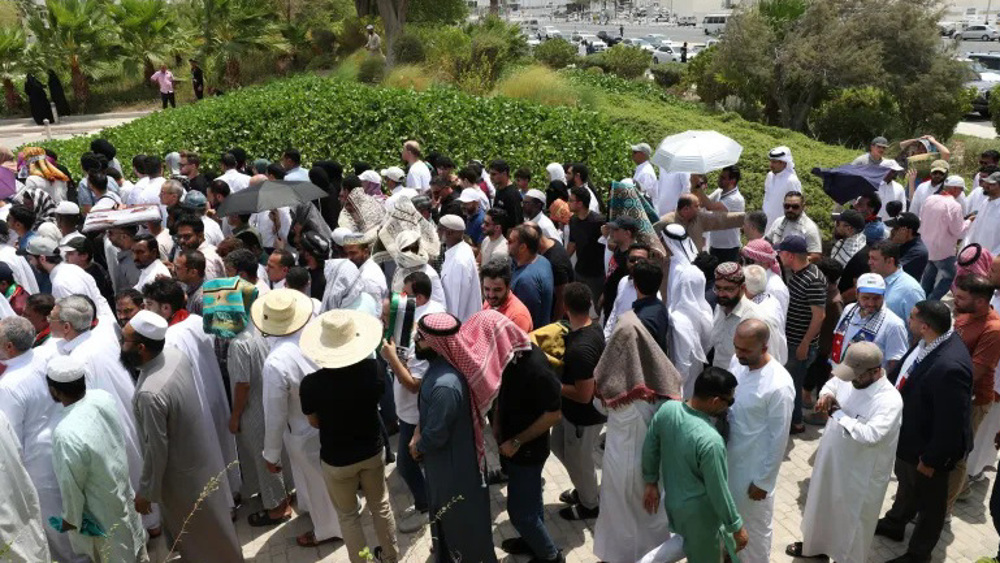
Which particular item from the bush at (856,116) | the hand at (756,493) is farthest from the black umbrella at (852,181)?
the bush at (856,116)

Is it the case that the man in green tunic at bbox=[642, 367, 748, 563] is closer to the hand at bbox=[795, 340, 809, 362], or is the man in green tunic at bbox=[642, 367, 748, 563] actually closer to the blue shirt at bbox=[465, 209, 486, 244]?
the hand at bbox=[795, 340, 809, 362]

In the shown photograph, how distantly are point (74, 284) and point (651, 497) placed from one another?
4.84 metres

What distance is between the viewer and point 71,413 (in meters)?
4.32

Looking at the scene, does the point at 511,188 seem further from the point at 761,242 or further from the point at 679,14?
the point at 679,14

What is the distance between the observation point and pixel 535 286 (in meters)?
6.55

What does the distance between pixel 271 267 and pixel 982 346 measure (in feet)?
17.1

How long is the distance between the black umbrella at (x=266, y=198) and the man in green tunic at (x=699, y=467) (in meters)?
4.48

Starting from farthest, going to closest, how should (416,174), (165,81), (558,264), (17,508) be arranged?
1. (165,81)
2. (416,174)
3. (558,264)
4. (17,508)

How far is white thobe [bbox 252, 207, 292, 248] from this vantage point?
8.62 meters

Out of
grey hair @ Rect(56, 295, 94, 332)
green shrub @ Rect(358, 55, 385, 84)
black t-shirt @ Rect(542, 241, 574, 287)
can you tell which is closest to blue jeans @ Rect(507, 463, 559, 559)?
black t-shirt @ Rect(542, 241, 574, 287)

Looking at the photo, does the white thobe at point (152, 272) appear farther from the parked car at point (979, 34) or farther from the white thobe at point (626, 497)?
the parked car at point (979, 34)

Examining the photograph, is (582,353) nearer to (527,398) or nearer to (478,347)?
(527,398)

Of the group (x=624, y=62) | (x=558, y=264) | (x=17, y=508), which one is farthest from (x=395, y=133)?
(x=624, y=62)

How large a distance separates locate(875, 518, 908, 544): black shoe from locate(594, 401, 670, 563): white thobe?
1.63m
